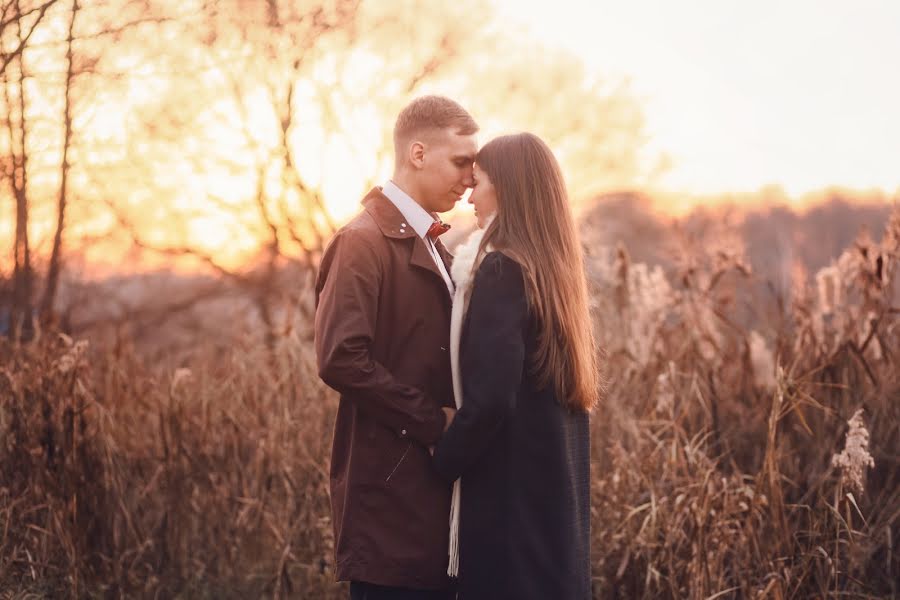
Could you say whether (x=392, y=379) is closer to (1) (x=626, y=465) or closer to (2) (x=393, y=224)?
(2) (x=393, y=224)

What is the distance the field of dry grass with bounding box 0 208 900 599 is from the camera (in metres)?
3.48

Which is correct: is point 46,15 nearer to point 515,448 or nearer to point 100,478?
point 100,478

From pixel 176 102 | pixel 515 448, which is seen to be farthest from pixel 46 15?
pixel 176 102

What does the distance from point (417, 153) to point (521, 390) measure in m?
0.70

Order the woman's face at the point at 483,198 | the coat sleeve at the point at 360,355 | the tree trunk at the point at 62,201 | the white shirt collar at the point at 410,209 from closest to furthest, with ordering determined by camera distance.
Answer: the coat sleeve at the point at 360,355 → the woman's face at the point at 483,198 → the white shirt collar at the point at 410,209 → the tree trunk at the point at 62,201

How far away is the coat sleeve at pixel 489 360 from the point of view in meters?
2.24

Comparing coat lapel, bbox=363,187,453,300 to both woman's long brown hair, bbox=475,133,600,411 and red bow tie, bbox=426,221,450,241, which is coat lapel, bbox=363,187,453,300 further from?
woman's long brown hair, bbox=475,133,600,411

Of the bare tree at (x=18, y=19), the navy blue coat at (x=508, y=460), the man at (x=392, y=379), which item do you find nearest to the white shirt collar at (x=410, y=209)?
the man at (x=392, y=379)

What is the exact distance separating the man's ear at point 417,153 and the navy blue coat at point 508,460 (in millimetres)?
425

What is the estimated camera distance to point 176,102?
10.5 m

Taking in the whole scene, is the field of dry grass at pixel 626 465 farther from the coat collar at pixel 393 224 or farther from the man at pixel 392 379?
the coat collar at pixel 393 224

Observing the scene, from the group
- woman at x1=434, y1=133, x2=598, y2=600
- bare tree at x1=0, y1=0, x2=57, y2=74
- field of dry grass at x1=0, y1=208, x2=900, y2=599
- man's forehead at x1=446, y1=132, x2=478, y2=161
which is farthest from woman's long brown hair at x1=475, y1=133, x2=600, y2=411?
bare tree at x1=0, y1=0, x2=57, y2=74

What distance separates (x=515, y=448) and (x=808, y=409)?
2.11m

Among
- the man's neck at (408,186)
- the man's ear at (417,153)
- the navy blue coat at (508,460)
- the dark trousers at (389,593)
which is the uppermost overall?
the man's ear at (417,153)
